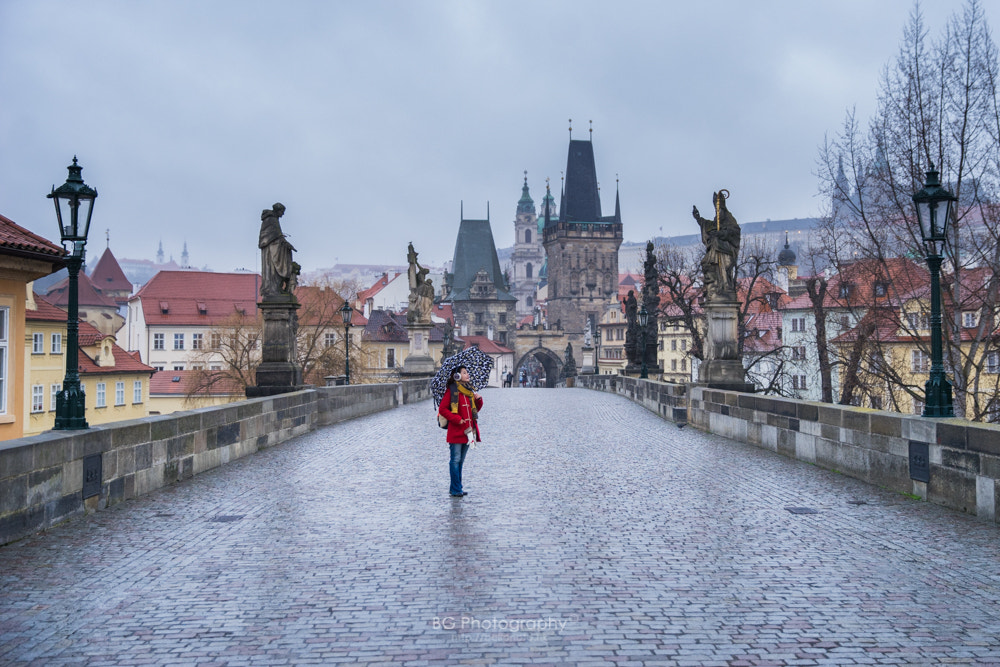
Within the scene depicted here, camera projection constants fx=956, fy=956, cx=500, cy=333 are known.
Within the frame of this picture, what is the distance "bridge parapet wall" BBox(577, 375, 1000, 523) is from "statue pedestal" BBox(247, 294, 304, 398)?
308 inches

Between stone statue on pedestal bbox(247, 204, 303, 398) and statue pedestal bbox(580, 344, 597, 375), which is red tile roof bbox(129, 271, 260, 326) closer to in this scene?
statue pedestal bbox(580, 344, 597, 375)

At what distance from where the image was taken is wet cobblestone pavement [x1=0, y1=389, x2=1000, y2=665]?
479cm

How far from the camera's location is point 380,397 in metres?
25.3

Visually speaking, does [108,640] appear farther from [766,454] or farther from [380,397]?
[380,397]

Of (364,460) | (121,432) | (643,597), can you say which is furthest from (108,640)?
(364,460)

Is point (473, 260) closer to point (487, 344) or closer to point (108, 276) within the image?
point (487, 344)

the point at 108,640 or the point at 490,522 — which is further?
the point at 490,522

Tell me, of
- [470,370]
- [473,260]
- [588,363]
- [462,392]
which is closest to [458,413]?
[462,392]

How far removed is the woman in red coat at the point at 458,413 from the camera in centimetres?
938

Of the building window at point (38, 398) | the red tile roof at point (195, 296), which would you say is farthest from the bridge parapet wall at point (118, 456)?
the red tile roof at point (195, 296)

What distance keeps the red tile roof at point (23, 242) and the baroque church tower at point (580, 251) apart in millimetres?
116362

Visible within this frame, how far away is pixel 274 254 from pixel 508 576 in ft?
40.5

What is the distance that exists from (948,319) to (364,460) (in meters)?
17.4

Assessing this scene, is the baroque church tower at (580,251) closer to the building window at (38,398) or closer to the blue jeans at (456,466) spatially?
the building window at (38,398)
